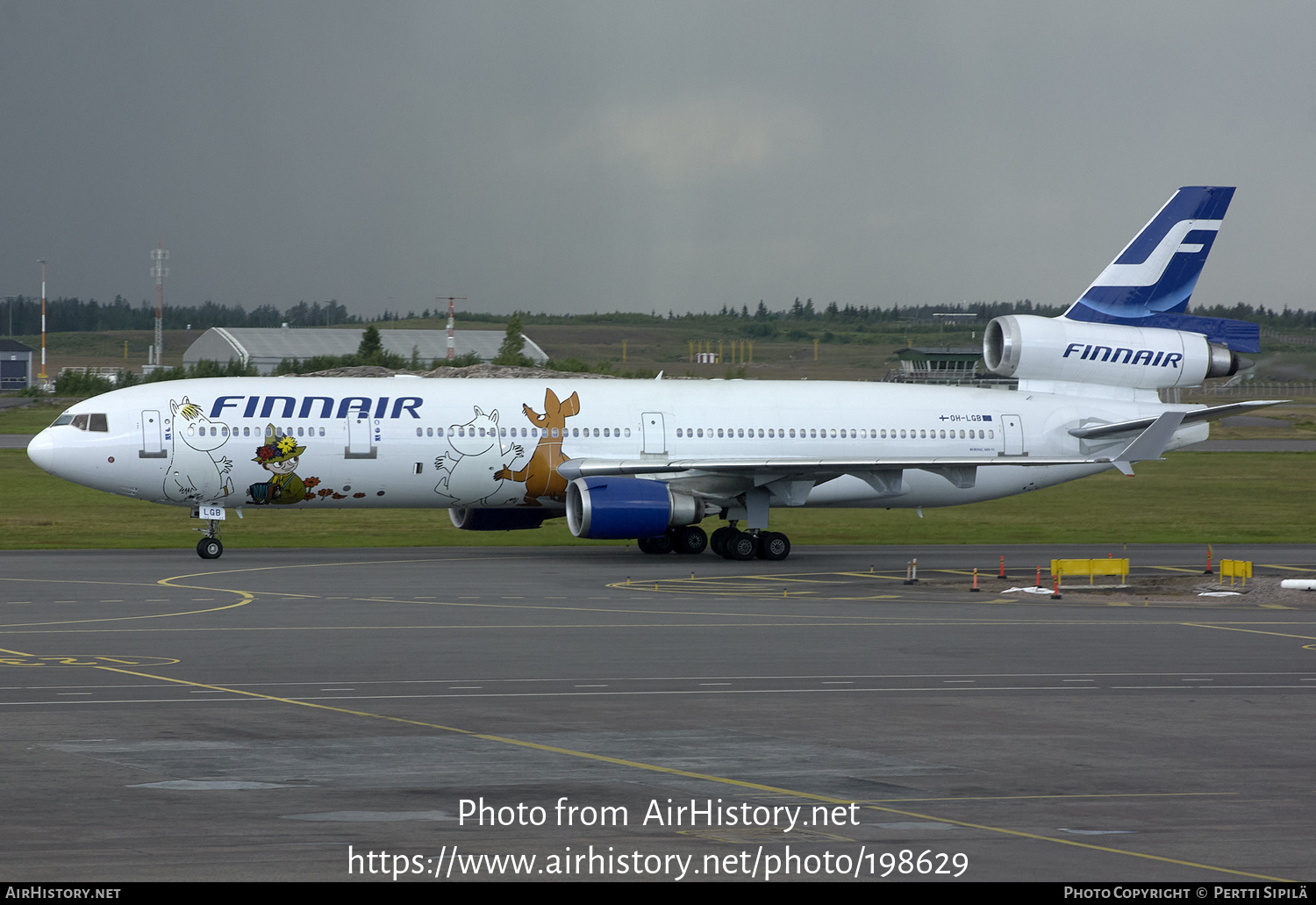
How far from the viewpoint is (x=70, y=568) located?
118 feet

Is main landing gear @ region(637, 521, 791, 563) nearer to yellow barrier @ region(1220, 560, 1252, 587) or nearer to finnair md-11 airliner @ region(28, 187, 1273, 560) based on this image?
finnair md-11 airliner @ region(28, 187, 1273, 560)

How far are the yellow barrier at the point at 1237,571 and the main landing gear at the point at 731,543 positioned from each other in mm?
11844

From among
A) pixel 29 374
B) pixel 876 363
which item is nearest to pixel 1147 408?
pixel 876 363

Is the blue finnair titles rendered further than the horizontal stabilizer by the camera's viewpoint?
Yes

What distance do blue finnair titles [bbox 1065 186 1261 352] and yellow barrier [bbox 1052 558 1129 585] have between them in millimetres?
13925

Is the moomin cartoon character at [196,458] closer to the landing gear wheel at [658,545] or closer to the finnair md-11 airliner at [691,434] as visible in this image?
the finnair md-11 airliner at [691,434]

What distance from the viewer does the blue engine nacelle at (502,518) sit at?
42688 mm

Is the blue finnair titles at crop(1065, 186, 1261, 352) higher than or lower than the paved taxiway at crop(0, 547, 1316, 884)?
higher

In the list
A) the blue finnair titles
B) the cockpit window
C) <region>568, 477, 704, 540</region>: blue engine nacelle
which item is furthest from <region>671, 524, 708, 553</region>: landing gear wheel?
the cockpit window

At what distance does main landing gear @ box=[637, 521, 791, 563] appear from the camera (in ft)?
134

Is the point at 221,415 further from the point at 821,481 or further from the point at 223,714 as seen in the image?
the point at 223,714

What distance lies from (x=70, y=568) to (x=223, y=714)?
20.7 meters

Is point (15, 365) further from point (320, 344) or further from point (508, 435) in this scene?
point (508, 435)

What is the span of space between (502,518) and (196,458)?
9.01 metres
